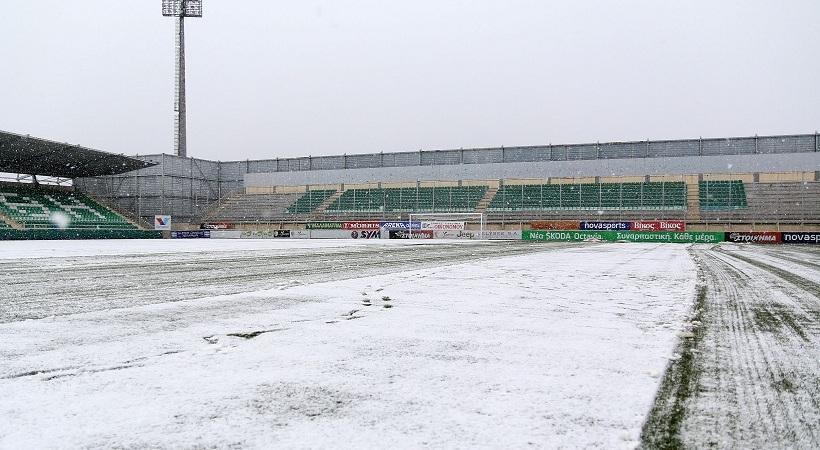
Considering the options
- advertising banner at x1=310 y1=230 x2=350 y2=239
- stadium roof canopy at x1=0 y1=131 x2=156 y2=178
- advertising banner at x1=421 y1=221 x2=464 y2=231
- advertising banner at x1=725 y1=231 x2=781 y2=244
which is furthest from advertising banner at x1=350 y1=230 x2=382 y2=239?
advertising banner at x1=725 y1=231 x2=781 y2=244

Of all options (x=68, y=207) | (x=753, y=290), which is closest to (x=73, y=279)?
(x=753, y=290)

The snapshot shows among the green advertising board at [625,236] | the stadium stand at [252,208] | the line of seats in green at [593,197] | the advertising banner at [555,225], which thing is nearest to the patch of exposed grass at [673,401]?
the green advertising board at [625,236]

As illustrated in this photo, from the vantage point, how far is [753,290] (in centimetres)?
636

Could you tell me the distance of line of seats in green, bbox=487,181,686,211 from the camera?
140 ft

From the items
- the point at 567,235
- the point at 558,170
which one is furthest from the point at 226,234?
the point at 558,170

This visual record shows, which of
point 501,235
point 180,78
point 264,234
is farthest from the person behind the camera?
point 180,78

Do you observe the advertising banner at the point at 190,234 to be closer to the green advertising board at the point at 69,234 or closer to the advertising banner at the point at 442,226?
the green advertising board at the point at 69,234

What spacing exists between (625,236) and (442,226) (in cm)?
1430

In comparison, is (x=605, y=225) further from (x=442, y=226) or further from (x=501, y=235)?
(x=442, y=226)

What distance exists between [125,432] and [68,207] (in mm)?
47242

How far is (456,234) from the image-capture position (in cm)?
4519

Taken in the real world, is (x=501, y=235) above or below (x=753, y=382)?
below

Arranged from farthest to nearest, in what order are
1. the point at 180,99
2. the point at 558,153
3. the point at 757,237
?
the point at 180,99
the point at 558,153
the point at 757,237

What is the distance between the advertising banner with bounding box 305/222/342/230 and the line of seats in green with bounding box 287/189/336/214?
3118mm
